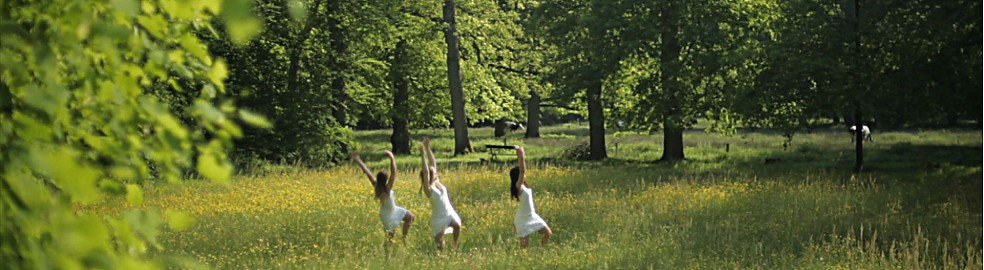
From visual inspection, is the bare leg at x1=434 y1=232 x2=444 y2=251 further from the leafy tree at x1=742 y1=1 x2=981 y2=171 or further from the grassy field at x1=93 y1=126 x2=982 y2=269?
the leafy tree at x1=742 y1=1 x2=981 y2=171

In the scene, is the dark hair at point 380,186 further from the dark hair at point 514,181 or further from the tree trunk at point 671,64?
the tree trunk at point 671,64

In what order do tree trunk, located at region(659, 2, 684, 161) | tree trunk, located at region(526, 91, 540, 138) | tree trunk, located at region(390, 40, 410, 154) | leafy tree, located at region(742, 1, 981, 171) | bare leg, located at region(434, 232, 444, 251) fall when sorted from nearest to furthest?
bare leg, located at region(434, 232, 444, 251)
leafy tree, located at region(742, 1, 981, 171)
tree trunk, located at region(659, 2, 684, 161)
tree trunk, located at region(390, 40, 410, 154)
tree trunk, located at region(526, 91, 540, 138)

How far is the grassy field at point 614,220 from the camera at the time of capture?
12484mm

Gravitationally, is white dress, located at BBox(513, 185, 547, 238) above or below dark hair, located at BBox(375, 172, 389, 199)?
below

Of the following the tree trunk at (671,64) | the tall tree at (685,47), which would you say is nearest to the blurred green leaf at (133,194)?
the tall tree at (685,47)

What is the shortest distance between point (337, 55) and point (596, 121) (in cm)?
870

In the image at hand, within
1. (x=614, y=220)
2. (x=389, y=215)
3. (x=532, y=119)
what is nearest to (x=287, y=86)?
(x=614, y=220)

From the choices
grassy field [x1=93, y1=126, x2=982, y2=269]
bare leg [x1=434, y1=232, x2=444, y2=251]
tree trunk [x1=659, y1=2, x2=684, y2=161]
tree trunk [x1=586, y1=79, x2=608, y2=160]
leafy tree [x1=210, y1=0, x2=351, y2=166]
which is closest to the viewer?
grassy field [x1=93, y1=126, x2=982, y2=269]

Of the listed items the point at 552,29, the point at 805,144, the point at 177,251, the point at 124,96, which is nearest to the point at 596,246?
the point at 177,251

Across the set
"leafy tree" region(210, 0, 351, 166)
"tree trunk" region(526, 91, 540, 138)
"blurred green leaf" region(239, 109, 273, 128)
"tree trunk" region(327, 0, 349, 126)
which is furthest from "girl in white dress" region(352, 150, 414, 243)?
"tree trunk" region(526, 91, 540, 138)

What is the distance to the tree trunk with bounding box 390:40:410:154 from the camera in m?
38.8

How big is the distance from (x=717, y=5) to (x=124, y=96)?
29.9 metres

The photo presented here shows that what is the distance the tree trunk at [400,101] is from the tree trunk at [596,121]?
6.23 m

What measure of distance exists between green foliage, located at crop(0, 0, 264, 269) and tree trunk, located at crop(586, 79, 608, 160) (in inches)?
1257
